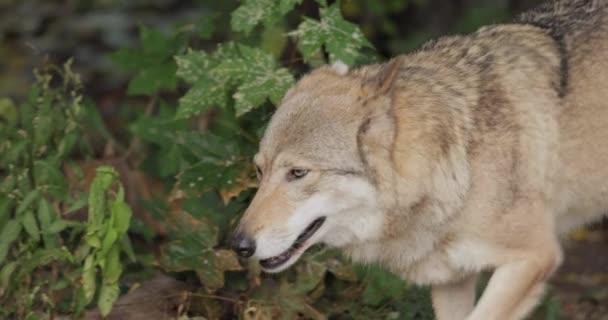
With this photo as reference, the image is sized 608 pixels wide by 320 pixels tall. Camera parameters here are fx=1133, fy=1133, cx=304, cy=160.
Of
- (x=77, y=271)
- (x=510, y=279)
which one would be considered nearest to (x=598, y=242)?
(x=510, y=279)

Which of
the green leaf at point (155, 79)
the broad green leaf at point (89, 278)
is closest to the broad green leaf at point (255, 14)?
the green leaf at point (155, 79)

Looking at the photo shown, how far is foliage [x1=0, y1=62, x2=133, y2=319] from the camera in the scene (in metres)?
5.57

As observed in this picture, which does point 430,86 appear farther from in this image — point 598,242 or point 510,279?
point 598,242

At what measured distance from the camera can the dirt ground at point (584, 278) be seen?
295 inches

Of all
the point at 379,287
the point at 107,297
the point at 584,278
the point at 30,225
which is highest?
the point at 30,225

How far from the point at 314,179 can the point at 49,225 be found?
1515 mm

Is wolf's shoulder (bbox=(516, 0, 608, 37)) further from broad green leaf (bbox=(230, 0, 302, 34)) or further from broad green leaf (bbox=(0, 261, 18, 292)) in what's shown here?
broad green leaf (bbox=(0, 261, 18, 292))

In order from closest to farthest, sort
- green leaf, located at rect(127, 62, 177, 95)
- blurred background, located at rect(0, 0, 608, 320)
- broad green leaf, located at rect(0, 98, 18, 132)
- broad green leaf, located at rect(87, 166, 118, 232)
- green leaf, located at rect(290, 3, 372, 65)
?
broad green leaf, located at rect(87, 166, 118, 232), green leaf, located at rect(290, 3, 372, 65), broad green leaf, located at rect(0, 98, 18, 132), green leaf, located at rect(127, 62, 177, 95), blurred background, located at rect(0, 0, 608, 320)

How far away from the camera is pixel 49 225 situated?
18.7ft

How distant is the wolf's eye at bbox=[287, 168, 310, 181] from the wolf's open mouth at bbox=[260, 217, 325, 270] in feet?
0.72

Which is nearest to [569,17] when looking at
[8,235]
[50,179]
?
[50,179]

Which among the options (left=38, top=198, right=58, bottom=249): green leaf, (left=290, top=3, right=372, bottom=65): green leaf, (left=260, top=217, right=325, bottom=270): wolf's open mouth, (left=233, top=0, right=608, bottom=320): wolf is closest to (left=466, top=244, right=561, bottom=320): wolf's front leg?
(left=233, top=0, right=608, bottom=320): wolf

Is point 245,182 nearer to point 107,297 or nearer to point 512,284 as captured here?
Answer: point 107,297

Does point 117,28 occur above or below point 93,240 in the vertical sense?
below
